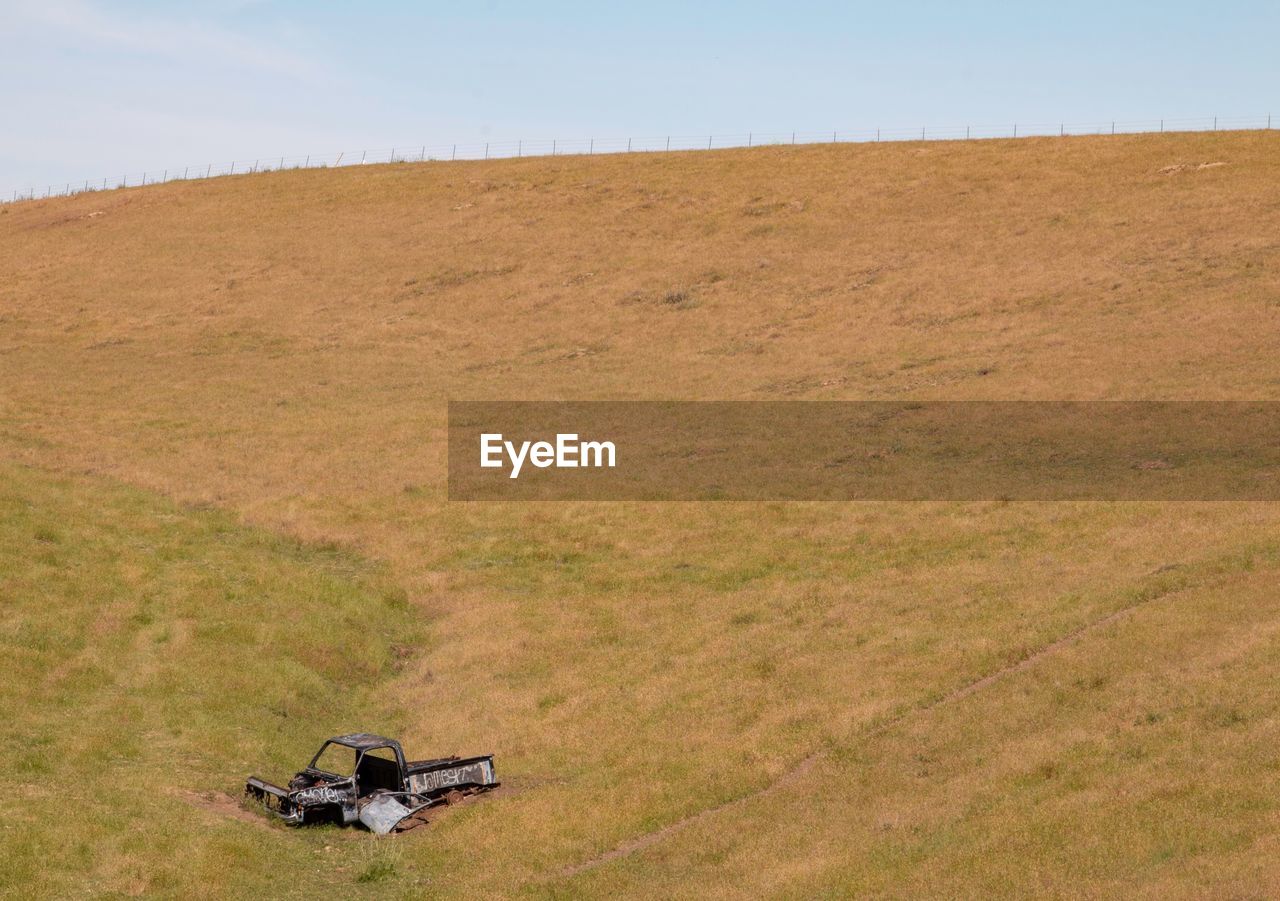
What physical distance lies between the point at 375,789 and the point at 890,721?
1044 cm

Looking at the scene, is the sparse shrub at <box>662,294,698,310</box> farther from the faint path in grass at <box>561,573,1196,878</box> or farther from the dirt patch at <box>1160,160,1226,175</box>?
the faint path in grass at <box>561,573,1196,878</box>

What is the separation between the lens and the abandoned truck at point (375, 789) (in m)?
24.3

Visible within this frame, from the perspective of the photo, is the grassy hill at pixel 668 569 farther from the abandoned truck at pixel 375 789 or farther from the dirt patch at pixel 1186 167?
the abandoned truck at pixel 375 789

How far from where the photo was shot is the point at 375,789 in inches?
1013

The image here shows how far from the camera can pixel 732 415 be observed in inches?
2213

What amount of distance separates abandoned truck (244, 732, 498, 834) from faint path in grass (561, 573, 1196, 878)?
4.23 meters

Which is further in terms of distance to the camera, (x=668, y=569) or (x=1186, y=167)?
(x=1186, y=167)
